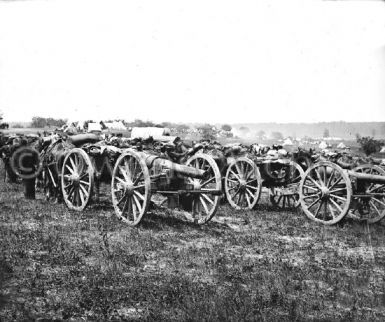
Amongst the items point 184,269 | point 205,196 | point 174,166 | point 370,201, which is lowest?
point 184,269

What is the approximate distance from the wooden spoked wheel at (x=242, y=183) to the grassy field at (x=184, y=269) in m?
1.64

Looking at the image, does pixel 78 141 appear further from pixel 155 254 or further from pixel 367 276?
pixel 367 276

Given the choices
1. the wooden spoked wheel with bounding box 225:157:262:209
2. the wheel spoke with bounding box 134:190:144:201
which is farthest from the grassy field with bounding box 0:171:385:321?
the wooden spoked wheel with bounding box 225:157:262:209

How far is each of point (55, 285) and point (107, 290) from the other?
2.17 feet

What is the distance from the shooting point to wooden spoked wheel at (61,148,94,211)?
28.9 feet

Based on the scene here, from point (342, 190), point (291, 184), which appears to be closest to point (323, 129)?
point (291, 184)

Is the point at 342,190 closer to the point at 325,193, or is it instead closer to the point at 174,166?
the point at 325,193

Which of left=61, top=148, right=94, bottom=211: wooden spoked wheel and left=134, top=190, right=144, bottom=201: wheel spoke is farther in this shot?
left=61, top=148, right=94, bottom=211: wooden spoked wheel

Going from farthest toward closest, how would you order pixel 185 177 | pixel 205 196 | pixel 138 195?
pixel 205 196
pixel 185 177
pixel 138 195

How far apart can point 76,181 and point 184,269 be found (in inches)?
169

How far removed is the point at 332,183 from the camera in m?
9.21
